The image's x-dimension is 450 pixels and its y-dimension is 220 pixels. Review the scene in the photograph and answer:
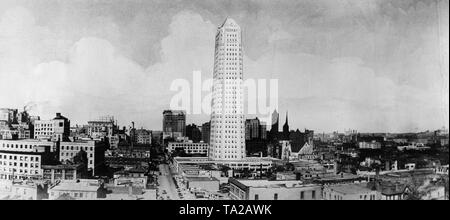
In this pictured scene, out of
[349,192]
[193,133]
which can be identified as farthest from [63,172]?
[349,192]

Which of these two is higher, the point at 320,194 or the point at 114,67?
the point at 114,67

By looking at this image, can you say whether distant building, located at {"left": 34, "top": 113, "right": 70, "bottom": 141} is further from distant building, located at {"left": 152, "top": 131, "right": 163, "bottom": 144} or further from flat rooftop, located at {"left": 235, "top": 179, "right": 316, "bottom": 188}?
flat rooftop, located at {"left": 235, "top": 179, "right": 316, "bottom": 188}

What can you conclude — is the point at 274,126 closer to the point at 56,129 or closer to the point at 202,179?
the point at 202,179

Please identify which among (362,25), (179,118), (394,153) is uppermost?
(362,25)

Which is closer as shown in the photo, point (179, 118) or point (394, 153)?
point (179, 118)

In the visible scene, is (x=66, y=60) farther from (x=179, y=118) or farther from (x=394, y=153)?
(x=394, y=153)

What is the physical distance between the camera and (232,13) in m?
5.14

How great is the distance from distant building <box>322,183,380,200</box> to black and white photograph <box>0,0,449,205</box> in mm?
20

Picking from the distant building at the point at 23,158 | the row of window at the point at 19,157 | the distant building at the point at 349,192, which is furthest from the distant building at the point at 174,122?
the distant building at the point at 349,192

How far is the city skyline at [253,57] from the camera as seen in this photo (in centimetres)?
496

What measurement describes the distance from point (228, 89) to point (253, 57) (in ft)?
1.39

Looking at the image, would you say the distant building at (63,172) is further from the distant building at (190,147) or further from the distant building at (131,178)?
the distant building at (190,147)
